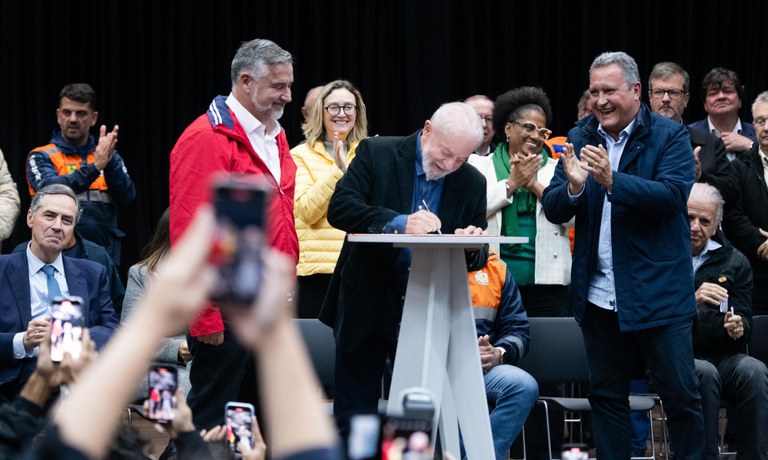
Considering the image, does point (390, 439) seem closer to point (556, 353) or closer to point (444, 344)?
point (444, 344)

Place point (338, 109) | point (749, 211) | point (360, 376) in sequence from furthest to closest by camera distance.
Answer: point (749, 211)
point (338, 109)
point (360, 376)

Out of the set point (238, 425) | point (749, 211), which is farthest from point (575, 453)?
point (749, 211)

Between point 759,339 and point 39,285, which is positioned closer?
point 39,285

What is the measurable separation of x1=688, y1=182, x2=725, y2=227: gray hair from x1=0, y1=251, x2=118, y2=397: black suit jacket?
2.47m

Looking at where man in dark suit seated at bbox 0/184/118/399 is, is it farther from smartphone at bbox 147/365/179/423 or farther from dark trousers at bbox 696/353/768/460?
dark trousers at bbox 696/353/768/460

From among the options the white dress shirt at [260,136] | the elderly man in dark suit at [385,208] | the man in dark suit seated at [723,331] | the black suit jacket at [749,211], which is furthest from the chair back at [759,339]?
the white dress shirt at [260,136]

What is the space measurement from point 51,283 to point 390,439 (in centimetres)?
282

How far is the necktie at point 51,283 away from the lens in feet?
13.5

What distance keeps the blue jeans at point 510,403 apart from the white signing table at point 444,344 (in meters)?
0.55

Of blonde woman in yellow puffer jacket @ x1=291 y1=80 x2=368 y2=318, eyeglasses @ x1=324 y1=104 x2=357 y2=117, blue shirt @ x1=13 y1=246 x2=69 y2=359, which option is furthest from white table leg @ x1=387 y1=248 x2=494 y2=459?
eyeglasses @ x1=324 y1=104 x2=357 y2=117

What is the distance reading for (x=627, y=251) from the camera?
12.9 ft

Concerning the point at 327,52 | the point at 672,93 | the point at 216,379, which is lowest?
the point at 216,379

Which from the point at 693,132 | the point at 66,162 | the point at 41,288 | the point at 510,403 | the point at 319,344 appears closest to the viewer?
the point at 41,288

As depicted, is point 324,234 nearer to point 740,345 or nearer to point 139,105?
point 740,345
